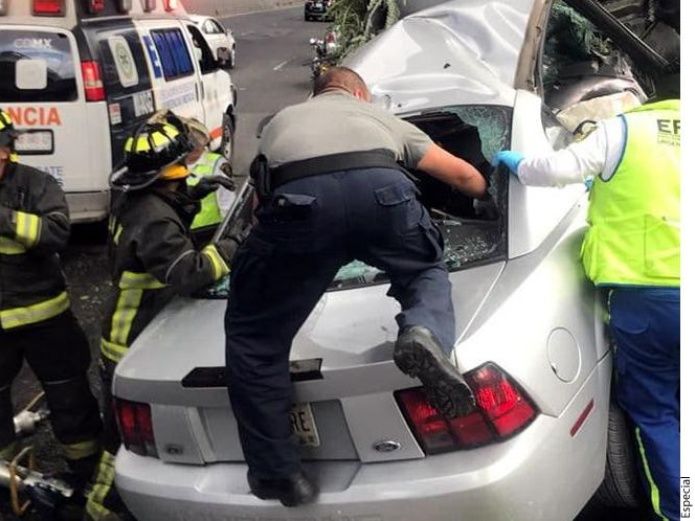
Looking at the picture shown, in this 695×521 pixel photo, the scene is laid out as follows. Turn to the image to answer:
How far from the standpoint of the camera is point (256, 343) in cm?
246

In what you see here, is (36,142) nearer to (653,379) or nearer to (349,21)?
(349,21)

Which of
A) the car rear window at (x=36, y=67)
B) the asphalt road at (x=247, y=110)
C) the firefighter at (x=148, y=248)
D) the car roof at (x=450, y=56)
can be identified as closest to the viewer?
the firefighter at (x=148, y=248)

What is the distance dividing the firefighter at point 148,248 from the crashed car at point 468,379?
5.6 inches

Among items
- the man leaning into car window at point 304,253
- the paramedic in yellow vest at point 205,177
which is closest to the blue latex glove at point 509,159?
the man leaning into car window at point 304,253

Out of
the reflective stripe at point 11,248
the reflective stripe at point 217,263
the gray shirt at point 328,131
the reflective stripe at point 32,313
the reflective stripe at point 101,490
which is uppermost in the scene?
the gray shirt at point 328,131

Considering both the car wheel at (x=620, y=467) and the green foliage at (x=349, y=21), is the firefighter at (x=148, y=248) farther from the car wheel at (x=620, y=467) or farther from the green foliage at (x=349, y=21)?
the green foliage at (x=349, y=21)

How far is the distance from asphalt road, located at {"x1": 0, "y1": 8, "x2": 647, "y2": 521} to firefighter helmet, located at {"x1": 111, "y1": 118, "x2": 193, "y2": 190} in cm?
146

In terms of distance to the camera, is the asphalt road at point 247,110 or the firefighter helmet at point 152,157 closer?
the firefighter helmet at point 152,157

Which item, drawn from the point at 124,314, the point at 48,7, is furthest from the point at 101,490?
the point at 48,7

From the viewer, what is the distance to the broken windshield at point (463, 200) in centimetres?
287

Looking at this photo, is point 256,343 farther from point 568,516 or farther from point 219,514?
point 568,516

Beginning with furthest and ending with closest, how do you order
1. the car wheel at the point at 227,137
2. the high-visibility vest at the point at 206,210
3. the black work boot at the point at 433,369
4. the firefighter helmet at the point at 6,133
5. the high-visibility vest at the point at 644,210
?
the car wheel at the point at 227,137, the high-visibility vest at the point at 206,210, the firefighter helmet at the point at 6,133, the high-visibility vest at the point at 644,210, the black work boot at the point at 433,369

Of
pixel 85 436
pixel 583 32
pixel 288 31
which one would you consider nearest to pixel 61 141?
pixel 85 436

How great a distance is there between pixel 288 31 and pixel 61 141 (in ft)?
79.0
